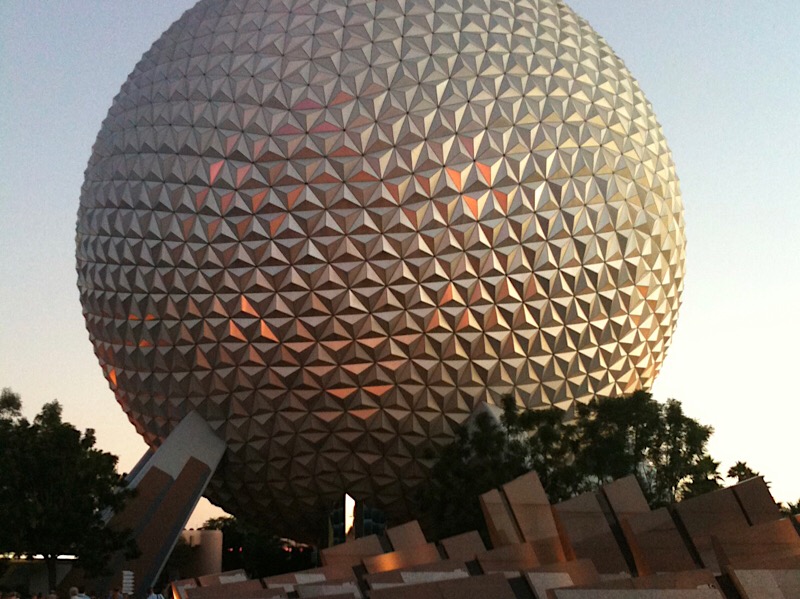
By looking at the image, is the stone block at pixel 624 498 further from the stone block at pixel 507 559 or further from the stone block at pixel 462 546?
the stone block at pixel 462 546

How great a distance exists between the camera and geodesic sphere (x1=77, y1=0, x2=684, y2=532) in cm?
2247

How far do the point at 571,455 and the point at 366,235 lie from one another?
309 inches

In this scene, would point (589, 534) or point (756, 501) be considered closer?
point (589, 534)

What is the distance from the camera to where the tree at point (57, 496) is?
21078 millimetres

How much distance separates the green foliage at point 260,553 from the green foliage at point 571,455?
1158cm

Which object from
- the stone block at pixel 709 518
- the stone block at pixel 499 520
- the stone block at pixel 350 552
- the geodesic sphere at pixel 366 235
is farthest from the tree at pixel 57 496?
the stone block at pixel 709 518

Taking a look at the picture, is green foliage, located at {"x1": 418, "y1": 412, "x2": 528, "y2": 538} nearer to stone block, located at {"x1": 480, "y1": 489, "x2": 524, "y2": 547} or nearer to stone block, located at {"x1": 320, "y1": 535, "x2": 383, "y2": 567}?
stone block, located at {"x1": 320, "y1": 535, "x2": 383, "y2": 567}

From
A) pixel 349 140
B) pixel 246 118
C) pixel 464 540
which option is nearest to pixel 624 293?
pixel 349 140

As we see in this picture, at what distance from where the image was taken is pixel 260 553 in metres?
38.0

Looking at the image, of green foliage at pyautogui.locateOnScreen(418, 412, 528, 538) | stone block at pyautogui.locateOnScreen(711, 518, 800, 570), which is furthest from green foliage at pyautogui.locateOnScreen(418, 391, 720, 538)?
stone block at pyautogui.locateOnScreen(711, 518, 800, 570)

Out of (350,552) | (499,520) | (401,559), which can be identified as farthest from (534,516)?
(350,552)

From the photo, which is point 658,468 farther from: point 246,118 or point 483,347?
point 246,118

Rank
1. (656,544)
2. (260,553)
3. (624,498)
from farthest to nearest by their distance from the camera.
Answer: (260,553) < (624,498) < (656,544)

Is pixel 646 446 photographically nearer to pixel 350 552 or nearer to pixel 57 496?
pixel 350 552
